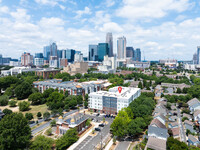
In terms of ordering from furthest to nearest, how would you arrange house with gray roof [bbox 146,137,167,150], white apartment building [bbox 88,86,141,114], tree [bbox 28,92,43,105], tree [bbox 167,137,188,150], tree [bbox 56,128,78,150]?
tree [bbox 28,92,43,105]
white apartment building [bbox 88,86,141,114]
tree [bbox 56,128,78,150]
house with gray roof [bbox 146,137,167,150]
tree [bbox 167,137,188,150]

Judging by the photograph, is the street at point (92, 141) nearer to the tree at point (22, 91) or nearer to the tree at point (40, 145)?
the tree at point (40, 145)

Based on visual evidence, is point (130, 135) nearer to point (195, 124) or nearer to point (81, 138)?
Result: point (81, 138)

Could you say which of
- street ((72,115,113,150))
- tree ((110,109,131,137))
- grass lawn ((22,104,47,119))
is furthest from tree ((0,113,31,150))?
grass lawn ((22,104,47,119))

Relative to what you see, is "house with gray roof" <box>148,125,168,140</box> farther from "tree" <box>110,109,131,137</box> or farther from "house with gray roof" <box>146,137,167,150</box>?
"tree" <box>110,109,131,137</box>

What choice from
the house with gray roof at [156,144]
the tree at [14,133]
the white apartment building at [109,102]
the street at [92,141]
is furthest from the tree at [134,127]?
the tree at [14,133]

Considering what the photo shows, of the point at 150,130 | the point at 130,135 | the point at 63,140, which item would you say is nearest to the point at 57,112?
the point at 63,140

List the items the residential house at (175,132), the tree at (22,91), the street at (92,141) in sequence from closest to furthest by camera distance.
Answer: the street at (92,141) → the residential house at (175,132) → the tree at (22,91)
